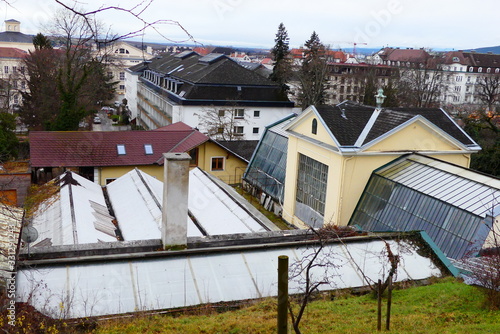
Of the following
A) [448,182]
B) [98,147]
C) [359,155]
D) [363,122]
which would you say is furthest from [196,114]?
[448,182]

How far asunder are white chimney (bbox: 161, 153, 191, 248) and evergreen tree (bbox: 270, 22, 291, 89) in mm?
42366

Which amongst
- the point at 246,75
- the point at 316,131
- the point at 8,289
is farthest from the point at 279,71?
the point at 8,289

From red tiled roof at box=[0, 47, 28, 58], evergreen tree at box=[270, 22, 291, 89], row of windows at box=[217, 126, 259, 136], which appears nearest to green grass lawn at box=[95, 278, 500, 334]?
row of windows at box=[217, 126, 259, 136]

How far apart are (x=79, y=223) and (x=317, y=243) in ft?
25.4

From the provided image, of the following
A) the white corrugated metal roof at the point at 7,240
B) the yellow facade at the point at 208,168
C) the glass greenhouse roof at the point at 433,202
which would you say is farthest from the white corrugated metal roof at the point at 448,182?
the yellow facade at the point at 208,168

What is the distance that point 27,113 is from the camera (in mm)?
42906

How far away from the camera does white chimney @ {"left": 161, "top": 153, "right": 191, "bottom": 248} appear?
9.53 m

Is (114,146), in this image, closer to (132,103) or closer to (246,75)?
(246,75)

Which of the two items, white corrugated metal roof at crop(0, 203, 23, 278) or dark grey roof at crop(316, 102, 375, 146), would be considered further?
dark grey roof at crop(316, 102, 375, 146)

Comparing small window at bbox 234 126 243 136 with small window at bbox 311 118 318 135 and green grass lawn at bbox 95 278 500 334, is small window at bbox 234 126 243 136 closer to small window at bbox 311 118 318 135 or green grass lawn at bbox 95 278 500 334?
small window at bbox 311 118 318 135

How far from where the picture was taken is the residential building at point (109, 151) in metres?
23.3

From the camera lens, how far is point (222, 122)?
4034cm

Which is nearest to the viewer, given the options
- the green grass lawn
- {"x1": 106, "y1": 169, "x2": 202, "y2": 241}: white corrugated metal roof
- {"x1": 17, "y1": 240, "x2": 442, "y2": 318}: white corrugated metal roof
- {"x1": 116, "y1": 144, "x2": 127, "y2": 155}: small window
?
the green grass lawn

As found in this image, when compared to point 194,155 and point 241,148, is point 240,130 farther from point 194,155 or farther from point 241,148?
point 194,155
